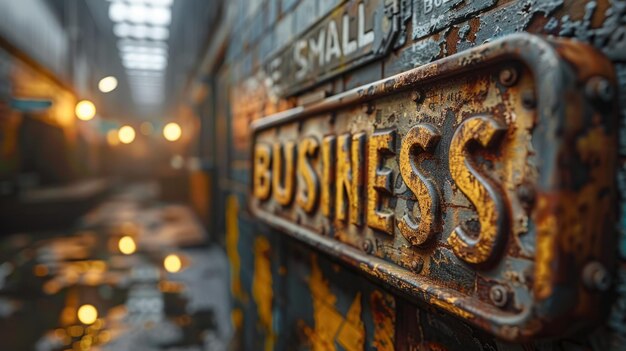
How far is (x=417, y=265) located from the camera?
106cm

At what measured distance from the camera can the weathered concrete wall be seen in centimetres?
73

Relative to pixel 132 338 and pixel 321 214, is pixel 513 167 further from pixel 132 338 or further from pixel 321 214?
pixel 132 338

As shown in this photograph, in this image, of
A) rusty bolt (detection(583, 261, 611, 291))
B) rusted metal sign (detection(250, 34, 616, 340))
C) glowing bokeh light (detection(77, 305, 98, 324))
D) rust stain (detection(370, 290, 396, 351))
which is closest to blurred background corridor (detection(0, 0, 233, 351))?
glowing bokeh light (detection(77, 305, 98, 324))

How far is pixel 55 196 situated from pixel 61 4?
684cm

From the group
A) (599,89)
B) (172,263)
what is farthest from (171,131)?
(599,89)

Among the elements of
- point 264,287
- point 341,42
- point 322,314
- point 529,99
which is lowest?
point 264,287

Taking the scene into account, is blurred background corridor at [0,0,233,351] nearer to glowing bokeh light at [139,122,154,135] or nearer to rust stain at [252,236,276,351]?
rust stain at [252,236,276,351]

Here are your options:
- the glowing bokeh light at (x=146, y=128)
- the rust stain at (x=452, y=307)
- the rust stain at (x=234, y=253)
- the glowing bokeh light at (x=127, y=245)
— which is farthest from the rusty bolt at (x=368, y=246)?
the glowing bokeh light at (x=146, y=128)

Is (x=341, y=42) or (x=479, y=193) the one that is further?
(x=341, y=42)

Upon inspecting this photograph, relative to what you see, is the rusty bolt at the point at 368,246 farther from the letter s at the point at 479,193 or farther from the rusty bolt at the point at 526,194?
the rusty bolt at the point at 526,194

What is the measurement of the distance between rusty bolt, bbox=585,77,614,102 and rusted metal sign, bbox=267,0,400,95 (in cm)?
77

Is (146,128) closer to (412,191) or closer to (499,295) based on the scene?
(412,191)

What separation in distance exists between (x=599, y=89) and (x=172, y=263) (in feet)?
21.3

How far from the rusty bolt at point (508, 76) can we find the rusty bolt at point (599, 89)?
14cm
